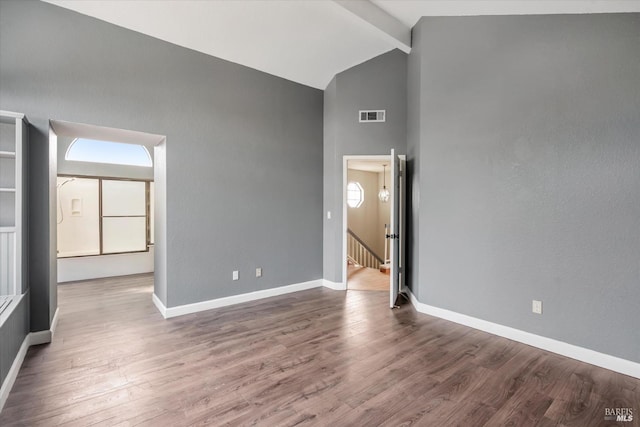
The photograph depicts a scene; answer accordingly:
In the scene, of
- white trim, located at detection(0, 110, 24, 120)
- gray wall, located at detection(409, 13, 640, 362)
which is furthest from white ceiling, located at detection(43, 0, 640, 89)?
white trim, located at detection(0, 110, 24, 120)

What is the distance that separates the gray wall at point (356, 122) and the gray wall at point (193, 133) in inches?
9.6

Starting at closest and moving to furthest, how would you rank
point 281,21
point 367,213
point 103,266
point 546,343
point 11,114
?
point 11,114 < point 546,343 < point 281,21 < point 103,266 < point 367,213

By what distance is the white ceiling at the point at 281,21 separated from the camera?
298cm

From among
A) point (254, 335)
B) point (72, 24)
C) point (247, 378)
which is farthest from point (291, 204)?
point (72, 24)

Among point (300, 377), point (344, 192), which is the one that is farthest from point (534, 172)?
point (300, 377)

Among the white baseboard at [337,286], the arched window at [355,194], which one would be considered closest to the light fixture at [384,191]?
the arched window at [355,194]

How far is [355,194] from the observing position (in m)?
9.34

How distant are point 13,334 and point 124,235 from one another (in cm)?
425

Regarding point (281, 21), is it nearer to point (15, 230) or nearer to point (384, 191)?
point (15, 230)

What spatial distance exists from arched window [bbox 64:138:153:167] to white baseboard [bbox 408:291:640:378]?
20.4ft

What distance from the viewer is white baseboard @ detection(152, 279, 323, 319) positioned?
3701mm

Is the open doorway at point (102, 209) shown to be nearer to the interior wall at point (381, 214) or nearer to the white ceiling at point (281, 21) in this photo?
the white ceiling at point (281, 21)

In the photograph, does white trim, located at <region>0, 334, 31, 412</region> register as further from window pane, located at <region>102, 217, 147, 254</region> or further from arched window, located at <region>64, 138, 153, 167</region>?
arched window, located at <region>64, 138, 153, 167</region>

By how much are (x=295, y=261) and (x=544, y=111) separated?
12.3ft
